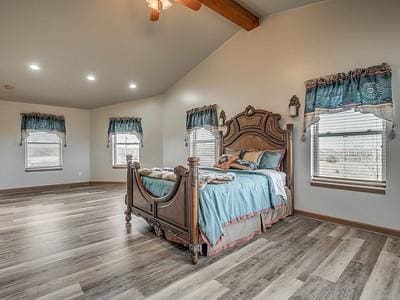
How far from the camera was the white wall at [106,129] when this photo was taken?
7.01 meters

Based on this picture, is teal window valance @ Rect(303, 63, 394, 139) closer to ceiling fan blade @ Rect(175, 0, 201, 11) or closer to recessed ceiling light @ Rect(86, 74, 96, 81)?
ceiling fan blade @ Rect(175, 0, 201, 11)

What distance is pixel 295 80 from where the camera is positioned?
157 inches

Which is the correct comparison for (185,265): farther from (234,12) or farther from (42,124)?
(42,124)

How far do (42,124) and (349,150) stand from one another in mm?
7468

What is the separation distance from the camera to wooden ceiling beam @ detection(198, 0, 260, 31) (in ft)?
11.7

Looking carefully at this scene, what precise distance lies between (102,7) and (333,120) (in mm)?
3975

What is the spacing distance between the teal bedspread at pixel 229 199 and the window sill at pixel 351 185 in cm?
69

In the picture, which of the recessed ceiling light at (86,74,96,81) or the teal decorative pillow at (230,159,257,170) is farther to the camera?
the recessed ceiling light at (86,74,96,81)

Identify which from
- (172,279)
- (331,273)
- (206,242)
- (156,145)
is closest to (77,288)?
(172,279)

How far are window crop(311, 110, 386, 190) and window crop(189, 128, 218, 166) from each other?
7.66 feet

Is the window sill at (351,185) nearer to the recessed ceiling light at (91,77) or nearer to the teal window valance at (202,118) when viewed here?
the teal window valance at (202,118)

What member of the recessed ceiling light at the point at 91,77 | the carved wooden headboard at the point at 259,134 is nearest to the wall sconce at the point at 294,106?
the carved wooden headboard at the point at 259,134

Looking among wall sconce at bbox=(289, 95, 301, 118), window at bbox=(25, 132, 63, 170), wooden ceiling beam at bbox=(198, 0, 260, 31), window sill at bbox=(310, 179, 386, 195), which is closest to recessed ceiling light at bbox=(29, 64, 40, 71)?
window at bbox=(25, 132, 63, 170)

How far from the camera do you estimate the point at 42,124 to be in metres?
6.61
